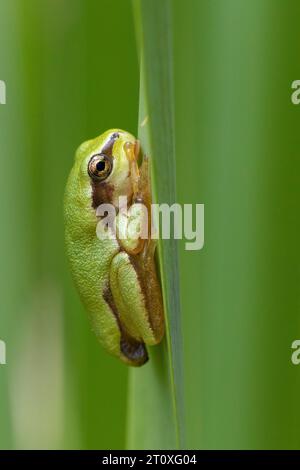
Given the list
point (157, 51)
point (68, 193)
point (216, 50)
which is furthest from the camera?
point (68, 193)

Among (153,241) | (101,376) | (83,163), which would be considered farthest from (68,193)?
(101,376)

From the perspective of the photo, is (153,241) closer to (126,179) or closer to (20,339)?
(126,179)

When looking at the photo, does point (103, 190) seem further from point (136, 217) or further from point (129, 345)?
point (129, 345)

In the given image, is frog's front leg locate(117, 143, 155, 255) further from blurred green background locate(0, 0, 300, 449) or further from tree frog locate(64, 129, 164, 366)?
blurred green background locate(0, 0, 300, 449)

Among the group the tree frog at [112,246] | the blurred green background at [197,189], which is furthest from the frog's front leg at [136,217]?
the blurred green background at [197,189]

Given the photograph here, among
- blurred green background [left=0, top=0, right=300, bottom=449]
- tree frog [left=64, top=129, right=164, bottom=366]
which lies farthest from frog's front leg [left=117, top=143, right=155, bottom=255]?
blurred green background [left=0, top=0, right=300, bottom=449]

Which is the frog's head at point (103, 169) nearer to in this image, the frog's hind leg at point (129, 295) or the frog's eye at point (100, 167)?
the frog's eye at point (100, 167)
